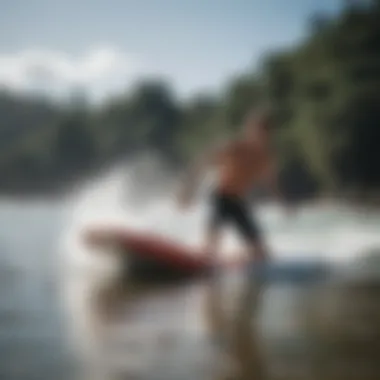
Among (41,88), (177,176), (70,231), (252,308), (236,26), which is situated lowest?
(252,308)

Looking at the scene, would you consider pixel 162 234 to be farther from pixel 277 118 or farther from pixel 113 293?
pixel 277 118

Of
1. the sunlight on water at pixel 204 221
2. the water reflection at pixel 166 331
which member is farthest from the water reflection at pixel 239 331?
A: the sunlight on water at pixel 204 221

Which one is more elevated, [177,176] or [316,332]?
[177,176]

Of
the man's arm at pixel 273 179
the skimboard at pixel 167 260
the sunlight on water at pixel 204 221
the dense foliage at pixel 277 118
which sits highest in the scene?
the dense foliage at pixel 277 118

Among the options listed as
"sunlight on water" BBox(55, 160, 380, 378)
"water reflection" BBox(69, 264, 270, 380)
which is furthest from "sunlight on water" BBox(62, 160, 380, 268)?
"water reflection" BBox(69, 264, 270, 380)

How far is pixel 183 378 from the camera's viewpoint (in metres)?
1.61

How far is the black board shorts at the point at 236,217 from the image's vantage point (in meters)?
1.76

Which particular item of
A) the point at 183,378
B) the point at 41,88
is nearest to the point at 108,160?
the point at 41,88

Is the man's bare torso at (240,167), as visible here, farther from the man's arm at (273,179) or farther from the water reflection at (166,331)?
the water reflection at (166,331)

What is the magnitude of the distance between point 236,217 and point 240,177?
9 cm

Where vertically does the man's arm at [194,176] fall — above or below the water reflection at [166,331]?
above

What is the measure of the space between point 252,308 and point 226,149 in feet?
1.16

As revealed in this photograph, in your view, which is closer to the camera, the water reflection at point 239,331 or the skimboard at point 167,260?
the water reflection at point 239,331

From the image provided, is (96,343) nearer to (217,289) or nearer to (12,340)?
(12,340)
